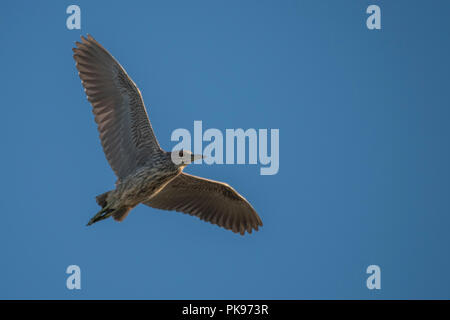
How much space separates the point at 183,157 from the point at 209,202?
2444 mm

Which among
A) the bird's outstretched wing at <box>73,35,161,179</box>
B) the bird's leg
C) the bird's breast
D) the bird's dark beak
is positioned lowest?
the bird's leg

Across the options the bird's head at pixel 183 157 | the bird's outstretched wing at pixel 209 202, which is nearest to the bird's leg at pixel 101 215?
the bird's head at pixel 183 157

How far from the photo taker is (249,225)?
1559 centimetres

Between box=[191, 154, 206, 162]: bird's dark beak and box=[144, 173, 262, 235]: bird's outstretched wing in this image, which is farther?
box=[144, 173, 262, 235]: bird's outstretched wing

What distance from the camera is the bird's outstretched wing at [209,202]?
15.0 m

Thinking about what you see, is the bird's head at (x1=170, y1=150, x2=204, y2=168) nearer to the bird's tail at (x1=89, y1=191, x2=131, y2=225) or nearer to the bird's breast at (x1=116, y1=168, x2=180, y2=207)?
the bird's breast at (x1=116, y1=168, x2=180, y2=207)

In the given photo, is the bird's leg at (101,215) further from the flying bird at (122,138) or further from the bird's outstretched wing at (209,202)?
the bird's outstretched wing at (209,202)

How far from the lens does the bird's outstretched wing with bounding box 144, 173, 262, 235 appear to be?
1501cm

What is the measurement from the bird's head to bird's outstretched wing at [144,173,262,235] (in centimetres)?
158

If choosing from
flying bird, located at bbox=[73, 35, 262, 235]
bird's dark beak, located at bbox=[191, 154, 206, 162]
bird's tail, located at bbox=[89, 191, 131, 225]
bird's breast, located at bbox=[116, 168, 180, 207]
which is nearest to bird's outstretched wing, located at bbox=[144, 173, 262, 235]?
flying bird, located at bbox=[73, 35, 262, 235]

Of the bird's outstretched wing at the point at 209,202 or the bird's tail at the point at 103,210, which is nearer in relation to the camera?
the bird's tail at the point at 103,210

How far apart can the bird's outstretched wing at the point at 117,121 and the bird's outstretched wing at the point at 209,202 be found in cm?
147

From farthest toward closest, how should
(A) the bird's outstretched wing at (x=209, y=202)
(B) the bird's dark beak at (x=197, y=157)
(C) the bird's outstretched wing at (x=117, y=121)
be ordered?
(A) the bird's outstretched wing at (x=209, y=202) → (C) the bird's outstretched wing at (x=117, y=121) → (B) the bird's dark beak at (x=197, y=157)
